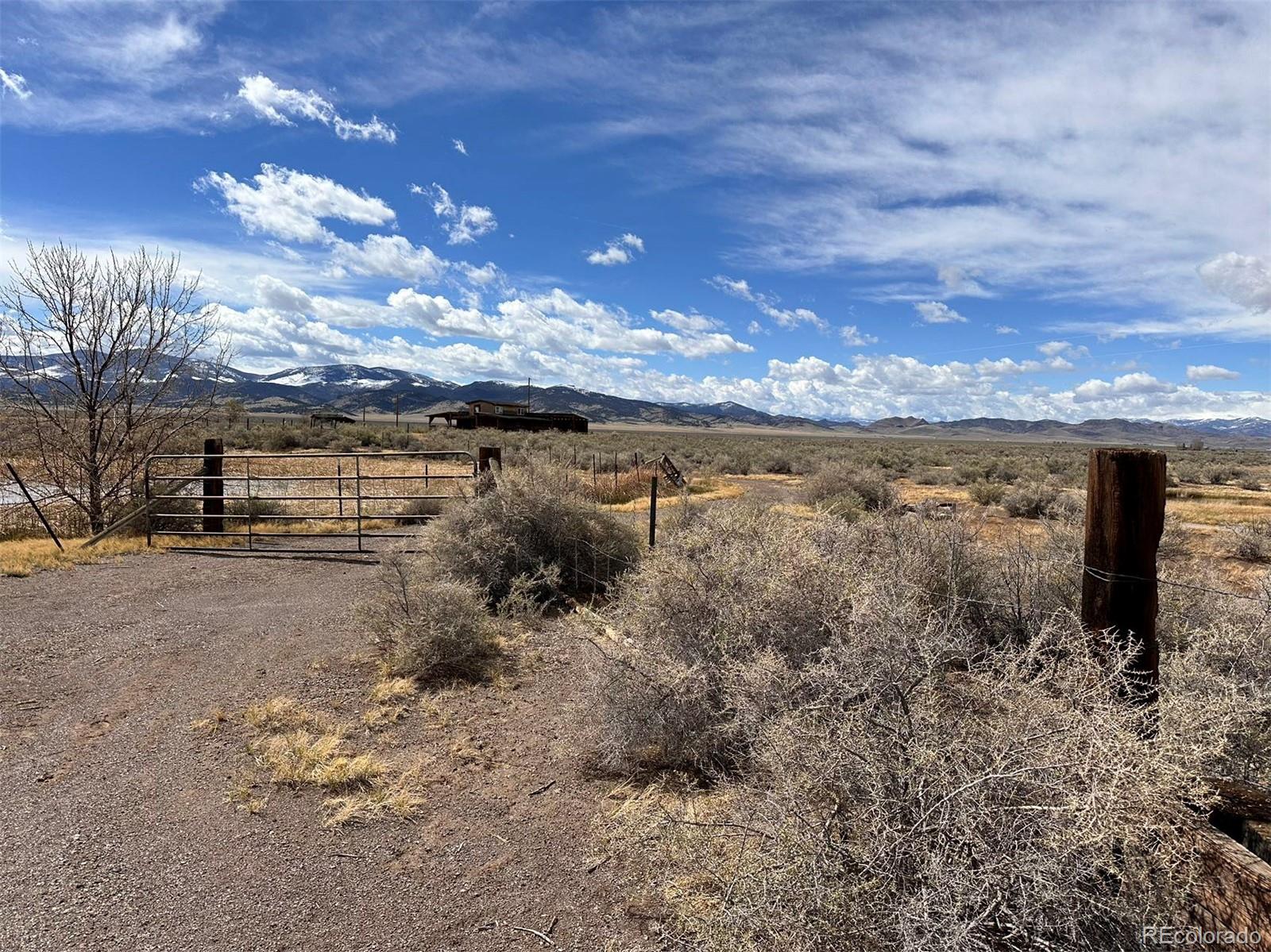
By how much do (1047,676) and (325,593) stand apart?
8.95 meters

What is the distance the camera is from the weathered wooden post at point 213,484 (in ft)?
43.3

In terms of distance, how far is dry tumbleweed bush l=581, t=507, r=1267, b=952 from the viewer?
2178mm

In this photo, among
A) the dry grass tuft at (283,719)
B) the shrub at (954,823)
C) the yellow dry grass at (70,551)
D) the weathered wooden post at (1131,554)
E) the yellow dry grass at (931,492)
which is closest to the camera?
the shrub at (954,823)

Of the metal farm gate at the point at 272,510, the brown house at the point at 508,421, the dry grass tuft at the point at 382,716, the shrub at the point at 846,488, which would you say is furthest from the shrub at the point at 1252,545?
the brown house at the point at 508,421

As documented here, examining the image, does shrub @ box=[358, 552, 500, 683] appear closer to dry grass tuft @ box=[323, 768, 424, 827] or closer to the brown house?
dry grass tuft @ box=[323, 768, 424, 827]

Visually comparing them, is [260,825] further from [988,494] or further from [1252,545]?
[988,494]

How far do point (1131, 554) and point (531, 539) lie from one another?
709cm

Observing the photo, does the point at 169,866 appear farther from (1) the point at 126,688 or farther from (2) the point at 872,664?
(2) the point at 872,664

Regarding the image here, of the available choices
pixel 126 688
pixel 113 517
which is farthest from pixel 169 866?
pixel 113 517

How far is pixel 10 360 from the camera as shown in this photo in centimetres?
1374

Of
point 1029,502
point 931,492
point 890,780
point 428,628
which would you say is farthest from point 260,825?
point 931,492

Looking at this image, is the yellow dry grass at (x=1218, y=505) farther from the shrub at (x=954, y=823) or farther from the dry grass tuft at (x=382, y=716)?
the dry grass tuft at (x=382, y=716)

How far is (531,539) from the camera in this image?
9.16m

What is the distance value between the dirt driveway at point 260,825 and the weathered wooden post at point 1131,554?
8.60 ft
